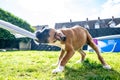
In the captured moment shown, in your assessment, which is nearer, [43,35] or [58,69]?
[43,35]

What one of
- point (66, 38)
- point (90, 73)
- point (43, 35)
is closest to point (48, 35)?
point (43, 35)

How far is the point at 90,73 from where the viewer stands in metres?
4.18

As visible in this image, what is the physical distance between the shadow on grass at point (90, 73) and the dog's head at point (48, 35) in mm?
653

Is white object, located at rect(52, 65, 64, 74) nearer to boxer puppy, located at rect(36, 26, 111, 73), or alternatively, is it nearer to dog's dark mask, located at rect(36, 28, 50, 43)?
boxer puppy, located at rect(36, 26, 111, 73)

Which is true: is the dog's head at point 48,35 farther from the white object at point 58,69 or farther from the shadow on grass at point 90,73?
the shadow on grass at point 90,73

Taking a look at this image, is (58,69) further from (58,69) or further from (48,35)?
(48,35)

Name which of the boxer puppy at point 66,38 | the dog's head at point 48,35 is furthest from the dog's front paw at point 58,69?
the dog's head at point 48,35

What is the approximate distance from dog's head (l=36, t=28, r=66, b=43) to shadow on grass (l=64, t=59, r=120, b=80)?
65cm

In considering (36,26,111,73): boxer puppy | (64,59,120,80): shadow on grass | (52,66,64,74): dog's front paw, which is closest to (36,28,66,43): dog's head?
(36,26,111,73): boxer puppy

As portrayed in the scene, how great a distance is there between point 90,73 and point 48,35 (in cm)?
104

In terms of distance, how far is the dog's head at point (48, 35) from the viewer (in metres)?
3.89

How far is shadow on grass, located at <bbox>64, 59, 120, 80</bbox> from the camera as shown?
3728mm

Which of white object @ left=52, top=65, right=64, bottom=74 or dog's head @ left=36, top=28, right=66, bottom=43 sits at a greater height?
dog's head @ left=36, top=28, right=66, bottom=43

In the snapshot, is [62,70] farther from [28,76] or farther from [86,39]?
[86,39]
